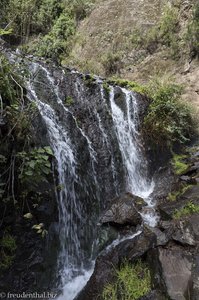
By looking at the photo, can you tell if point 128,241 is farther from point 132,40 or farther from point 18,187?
point 132,40

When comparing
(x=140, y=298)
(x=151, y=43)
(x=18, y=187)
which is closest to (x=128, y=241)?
(x=140, y=298)

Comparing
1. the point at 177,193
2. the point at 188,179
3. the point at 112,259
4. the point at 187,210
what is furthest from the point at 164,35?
the point at 112,259

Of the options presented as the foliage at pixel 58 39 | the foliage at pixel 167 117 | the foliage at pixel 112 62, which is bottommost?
the foliage at pixel 167 117

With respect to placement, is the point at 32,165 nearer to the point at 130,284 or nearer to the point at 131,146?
the point at 130,284

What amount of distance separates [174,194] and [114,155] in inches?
70.0

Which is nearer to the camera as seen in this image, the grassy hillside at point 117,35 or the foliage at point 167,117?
the foliage at point 167,117

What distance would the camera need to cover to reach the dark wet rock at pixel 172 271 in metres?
4.16

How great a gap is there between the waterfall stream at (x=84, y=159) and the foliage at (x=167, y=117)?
461 mm

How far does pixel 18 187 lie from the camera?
500 cm

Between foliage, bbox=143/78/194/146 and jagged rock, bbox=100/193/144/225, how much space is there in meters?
2.86

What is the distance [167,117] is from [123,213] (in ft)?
13.3

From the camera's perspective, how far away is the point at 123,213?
646 cm

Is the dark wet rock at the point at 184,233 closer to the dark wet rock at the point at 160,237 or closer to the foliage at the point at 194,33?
the dark wet rock at the point at 160,237

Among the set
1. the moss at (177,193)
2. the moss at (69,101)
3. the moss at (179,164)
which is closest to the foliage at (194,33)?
the moss at (179,164)
